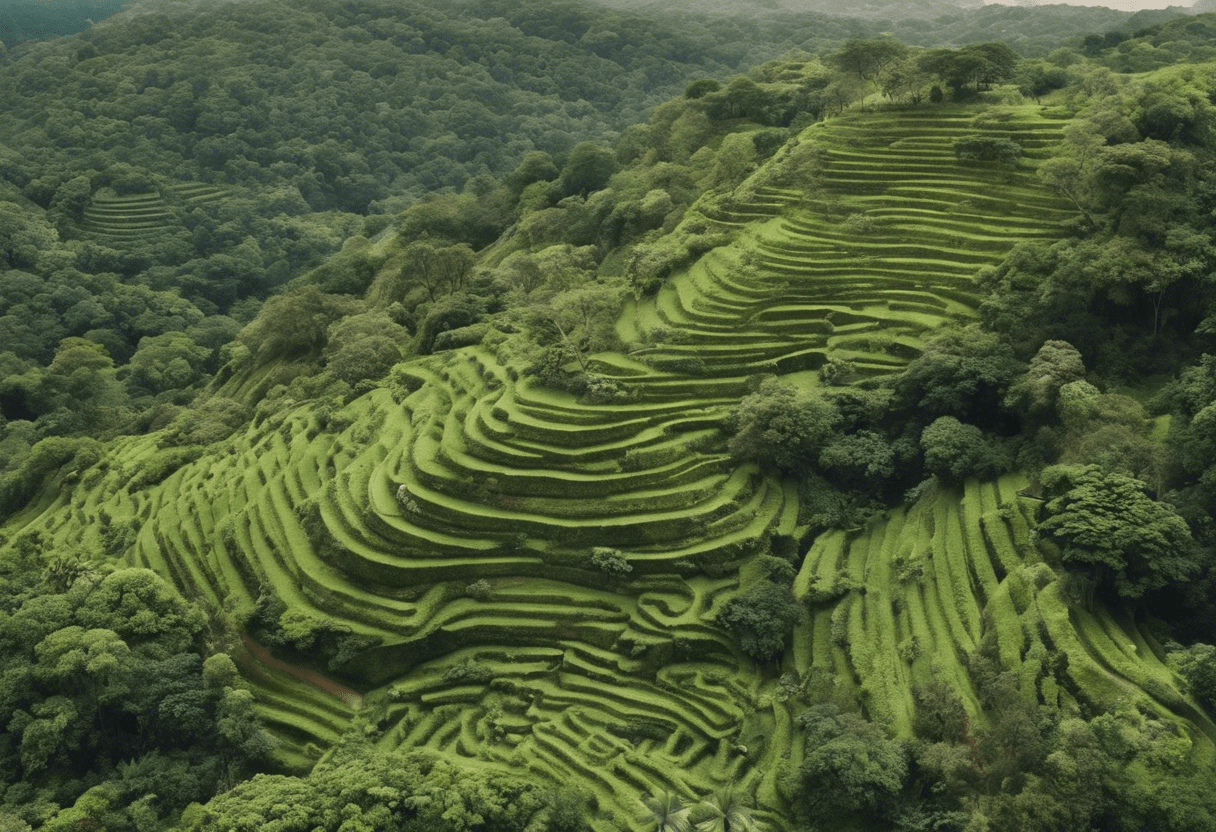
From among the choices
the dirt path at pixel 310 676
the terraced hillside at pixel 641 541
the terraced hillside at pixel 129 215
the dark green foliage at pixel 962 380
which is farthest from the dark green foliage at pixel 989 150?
the terraced hillside at pixel 129 215

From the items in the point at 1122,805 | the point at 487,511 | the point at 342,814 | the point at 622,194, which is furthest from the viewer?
the point at 622,194

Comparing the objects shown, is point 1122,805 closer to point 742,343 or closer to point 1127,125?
point 742,343

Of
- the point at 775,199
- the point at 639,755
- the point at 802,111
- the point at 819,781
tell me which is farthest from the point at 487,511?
the point at 802,111

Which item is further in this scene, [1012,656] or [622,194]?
[622,194]

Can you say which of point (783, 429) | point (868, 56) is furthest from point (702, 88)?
point (783, 429)

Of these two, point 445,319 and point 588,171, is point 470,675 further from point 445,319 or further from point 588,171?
point 588,171

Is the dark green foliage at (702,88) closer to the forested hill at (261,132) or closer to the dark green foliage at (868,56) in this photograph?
the forested hill at (261,132)
